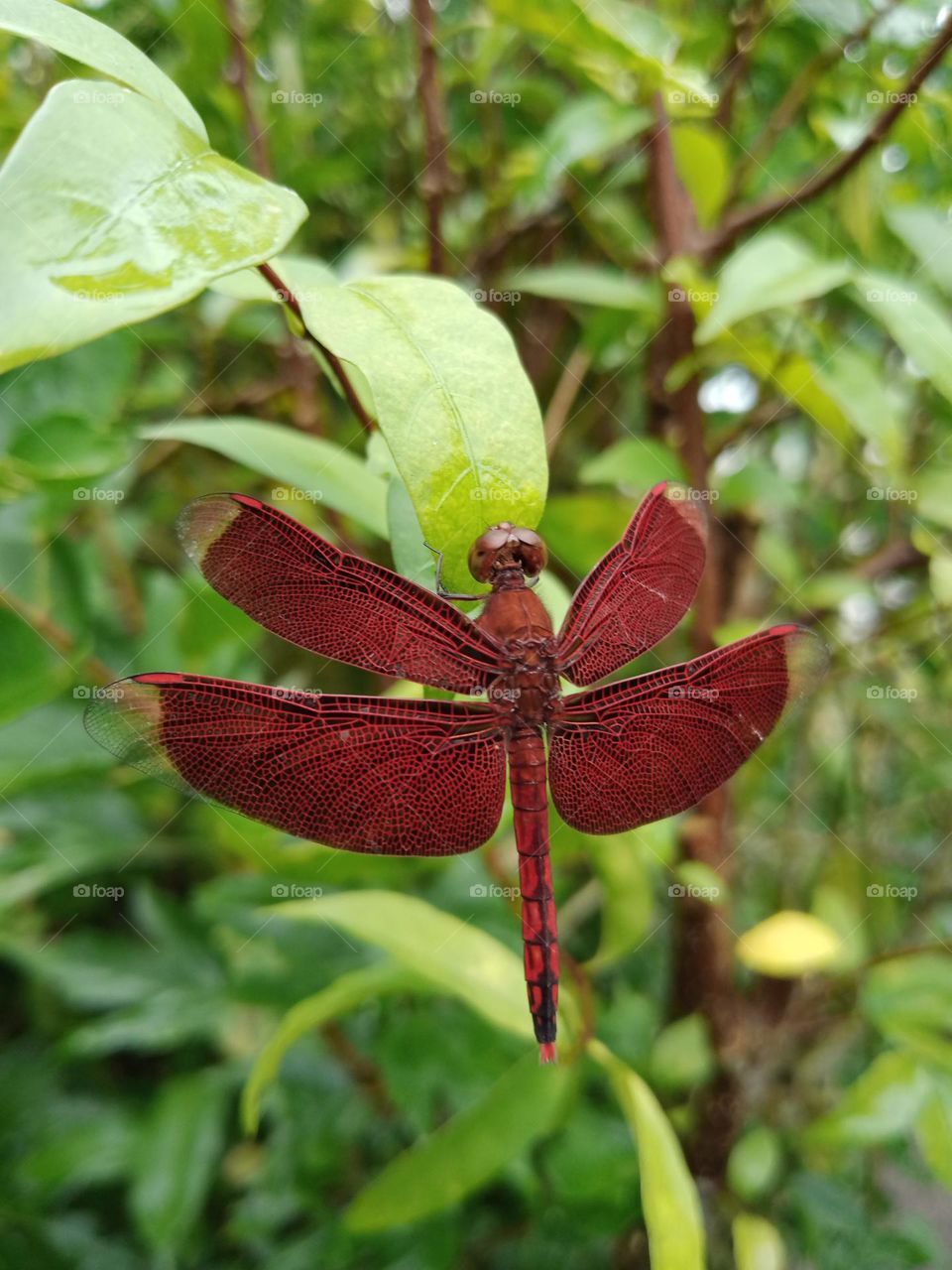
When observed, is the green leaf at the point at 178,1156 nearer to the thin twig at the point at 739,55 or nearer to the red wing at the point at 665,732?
the red wing at the point at 665,732

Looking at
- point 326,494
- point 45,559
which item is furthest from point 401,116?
point 326,494

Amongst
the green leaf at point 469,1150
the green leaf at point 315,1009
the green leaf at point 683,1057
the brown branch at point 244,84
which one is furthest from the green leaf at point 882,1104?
the brown branch at point 244,84

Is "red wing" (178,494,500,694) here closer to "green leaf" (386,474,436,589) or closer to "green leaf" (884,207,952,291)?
"green leaf" (386,474,436,589)

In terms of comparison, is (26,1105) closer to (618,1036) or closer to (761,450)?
(618,1036)

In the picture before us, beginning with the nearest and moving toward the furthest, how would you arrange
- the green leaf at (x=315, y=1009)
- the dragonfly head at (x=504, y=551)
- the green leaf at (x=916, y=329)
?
1. the dragonfly head at (x=504, y=551)
2. the green leaf at (x=916, y=329)
3. the green leaf at (x=315, y=1009)

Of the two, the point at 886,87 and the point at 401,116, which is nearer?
the point at 886,87

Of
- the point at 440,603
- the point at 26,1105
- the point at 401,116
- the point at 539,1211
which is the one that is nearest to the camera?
the point at 440,603
